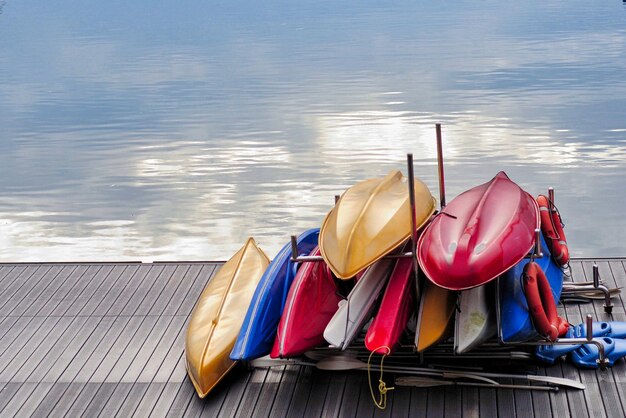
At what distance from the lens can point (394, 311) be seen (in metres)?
4.26

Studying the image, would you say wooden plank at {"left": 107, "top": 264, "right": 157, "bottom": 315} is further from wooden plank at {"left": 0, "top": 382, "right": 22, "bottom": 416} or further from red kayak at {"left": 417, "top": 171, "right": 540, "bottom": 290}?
red kayak at {"left": 417, "top": 171, "right": 540, "bottom": 290}

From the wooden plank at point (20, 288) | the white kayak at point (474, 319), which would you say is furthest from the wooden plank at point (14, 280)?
the white kayak at point (474, 319)

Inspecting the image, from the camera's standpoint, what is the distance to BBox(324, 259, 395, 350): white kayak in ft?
13.9

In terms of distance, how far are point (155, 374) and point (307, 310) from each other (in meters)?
0.71

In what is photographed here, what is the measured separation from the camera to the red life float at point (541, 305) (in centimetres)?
420

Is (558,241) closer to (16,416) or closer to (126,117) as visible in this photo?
(16,416)


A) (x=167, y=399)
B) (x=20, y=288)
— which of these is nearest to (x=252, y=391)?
(x=167, y=399)

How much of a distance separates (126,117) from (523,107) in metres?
4.69

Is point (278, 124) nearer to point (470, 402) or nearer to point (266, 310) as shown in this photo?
point (266, 310)

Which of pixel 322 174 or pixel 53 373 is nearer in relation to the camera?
pixel 53 373

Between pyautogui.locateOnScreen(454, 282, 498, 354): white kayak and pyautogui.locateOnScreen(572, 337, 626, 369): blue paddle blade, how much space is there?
0.38 meters

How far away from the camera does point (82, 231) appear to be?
8047mm

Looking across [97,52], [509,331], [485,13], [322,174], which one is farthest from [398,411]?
[485,13]

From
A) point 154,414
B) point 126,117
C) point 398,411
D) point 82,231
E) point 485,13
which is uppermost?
point 154,414
